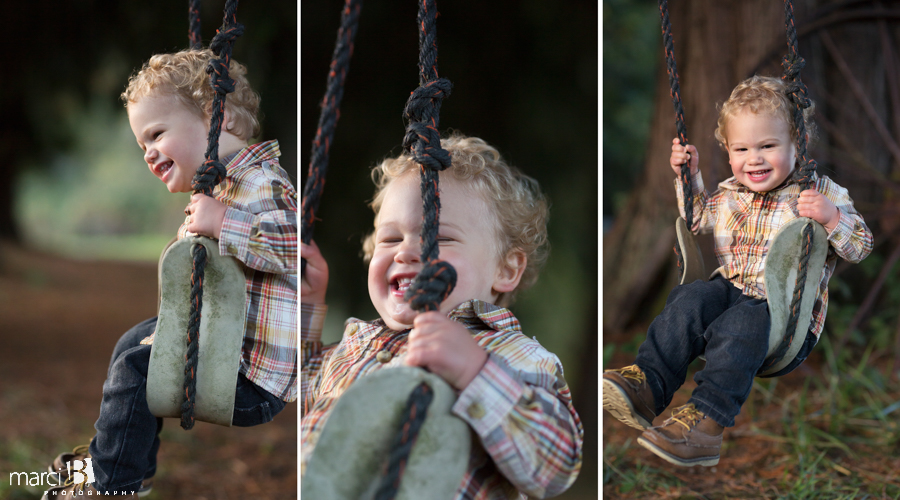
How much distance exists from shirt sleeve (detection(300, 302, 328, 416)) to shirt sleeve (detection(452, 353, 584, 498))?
0.47 meters

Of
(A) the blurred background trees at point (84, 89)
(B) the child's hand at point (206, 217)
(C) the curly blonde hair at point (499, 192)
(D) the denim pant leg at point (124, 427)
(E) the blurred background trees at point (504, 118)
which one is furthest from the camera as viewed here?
(A) the blurred background trees at point (84, 89)

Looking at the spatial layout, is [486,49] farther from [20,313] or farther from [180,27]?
[20,313]

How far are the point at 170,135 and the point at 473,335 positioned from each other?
0.71 m

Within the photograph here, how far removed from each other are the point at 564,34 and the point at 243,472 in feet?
9.11

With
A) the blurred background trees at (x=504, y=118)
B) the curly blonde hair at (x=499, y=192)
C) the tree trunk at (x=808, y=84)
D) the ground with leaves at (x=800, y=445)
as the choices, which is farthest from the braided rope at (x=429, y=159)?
the blurred background trees at (x=504, y=118)

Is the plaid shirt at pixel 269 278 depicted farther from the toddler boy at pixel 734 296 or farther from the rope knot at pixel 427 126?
the toddler boy at pixel 734 296

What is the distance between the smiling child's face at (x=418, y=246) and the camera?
3.79 feet

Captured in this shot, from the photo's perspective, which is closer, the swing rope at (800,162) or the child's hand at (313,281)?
the swing rope at (800,162)

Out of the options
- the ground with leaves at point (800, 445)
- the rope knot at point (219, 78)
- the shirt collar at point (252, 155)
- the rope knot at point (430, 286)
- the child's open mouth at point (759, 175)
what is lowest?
the ground with leaves at point (800, 445)

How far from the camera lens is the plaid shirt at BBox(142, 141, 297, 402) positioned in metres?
1.19

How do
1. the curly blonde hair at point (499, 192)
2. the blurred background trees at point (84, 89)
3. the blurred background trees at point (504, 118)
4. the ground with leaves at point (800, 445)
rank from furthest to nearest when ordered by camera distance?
the blurred background trees at point (84, 89) < the blurred background trees at point (504, 118) < the ground with leaves at point (800, 445) < the curly blonde hair at point (499, 192)

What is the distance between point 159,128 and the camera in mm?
1228

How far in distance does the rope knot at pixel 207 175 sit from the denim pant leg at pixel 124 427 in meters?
0.36

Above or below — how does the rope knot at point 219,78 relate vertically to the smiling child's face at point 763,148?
above
